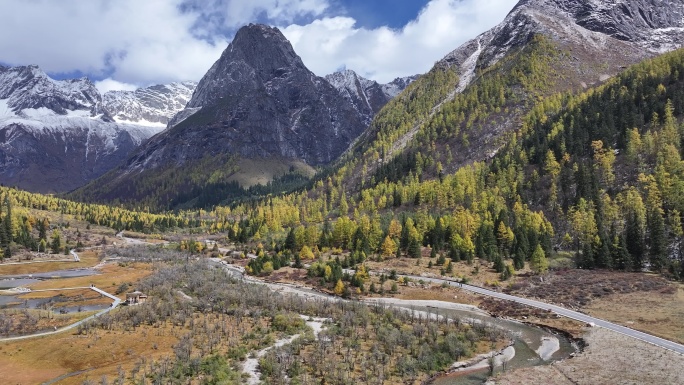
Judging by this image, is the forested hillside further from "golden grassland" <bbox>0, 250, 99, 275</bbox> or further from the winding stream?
"golden grassland" <bbox>0, 250, 99, 275</bbox>

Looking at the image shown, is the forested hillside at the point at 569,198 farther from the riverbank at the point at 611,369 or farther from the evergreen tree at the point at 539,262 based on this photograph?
the riverbank at the point at 611,369

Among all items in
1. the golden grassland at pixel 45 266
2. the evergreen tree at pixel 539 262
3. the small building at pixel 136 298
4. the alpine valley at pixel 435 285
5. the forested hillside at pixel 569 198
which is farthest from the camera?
the golden grassland at pixel 45 266

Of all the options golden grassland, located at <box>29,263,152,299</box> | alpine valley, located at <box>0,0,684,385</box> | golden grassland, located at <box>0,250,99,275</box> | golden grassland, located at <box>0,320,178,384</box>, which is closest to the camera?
golden grassland, located at <box>0,320,178,384</box>

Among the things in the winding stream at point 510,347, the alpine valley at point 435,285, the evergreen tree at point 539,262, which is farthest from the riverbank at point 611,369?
the evergreen tree at point 539,262

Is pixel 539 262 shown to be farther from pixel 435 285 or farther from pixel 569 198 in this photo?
pixel 569 198

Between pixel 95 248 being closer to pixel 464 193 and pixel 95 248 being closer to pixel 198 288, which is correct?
pixel 198 288

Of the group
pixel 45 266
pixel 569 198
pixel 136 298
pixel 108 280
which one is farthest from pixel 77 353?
pixel 569 198

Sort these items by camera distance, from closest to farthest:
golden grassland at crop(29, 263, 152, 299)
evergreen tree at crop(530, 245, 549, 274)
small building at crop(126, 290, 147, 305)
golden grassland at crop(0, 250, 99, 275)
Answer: small building at crop(126, 290, 147, 305), evergreen tree at crop(530, 245, 549, 274), golden grassland at crop(29, 263, 152, 299), golden grassland at crop(0, 250, 99, 275)

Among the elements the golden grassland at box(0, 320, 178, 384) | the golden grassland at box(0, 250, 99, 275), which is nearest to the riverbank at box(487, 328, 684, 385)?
the golden grassland at box(0, 320, 178, 384)

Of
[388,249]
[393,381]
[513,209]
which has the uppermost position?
[513,209]

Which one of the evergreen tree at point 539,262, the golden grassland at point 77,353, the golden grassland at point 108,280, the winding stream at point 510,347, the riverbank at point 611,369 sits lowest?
the winding stream at point 510,347

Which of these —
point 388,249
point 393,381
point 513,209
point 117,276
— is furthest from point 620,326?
point 117,276
